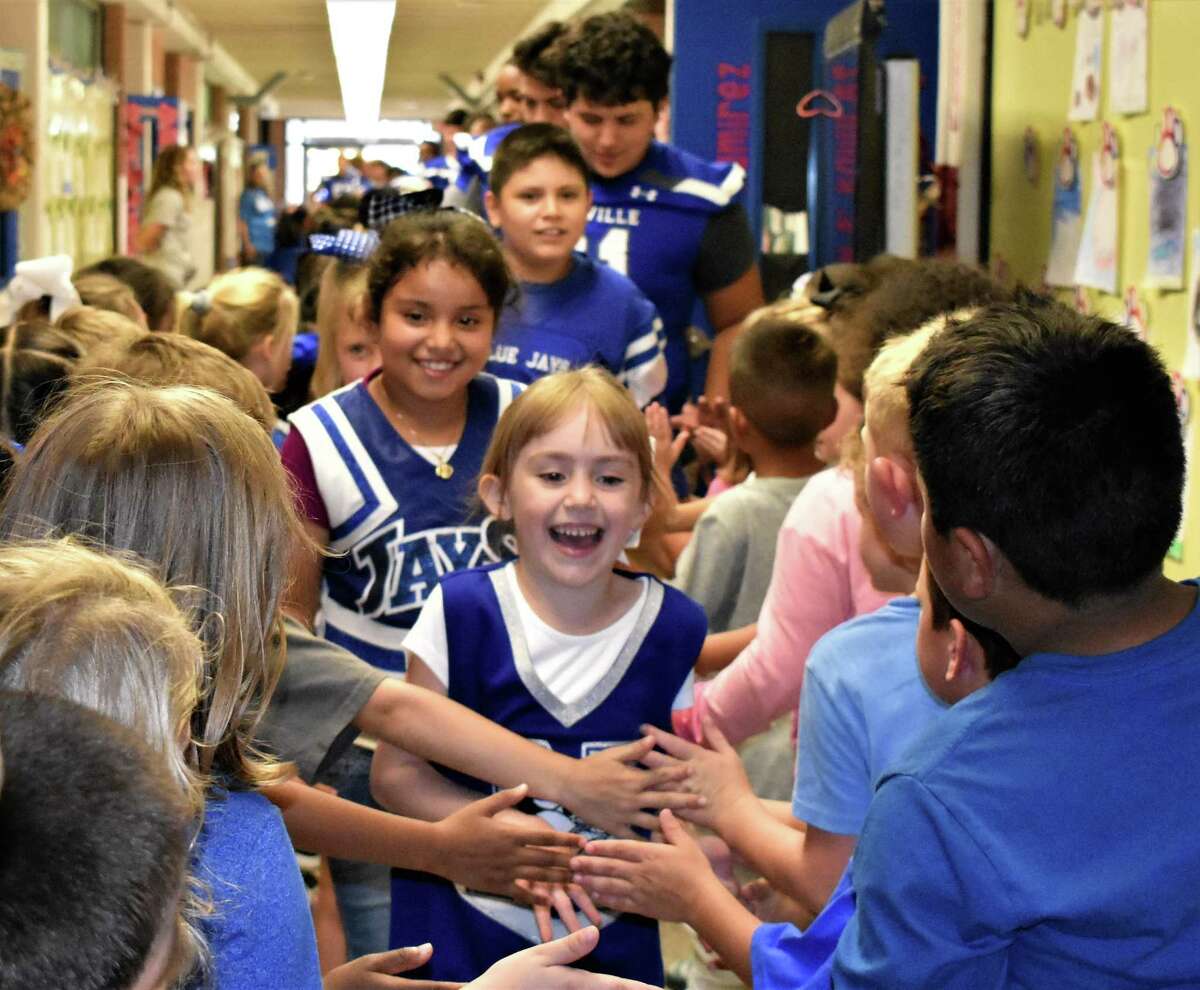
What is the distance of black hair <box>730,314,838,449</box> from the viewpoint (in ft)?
9.89

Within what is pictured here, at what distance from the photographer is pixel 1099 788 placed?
1.31 meters

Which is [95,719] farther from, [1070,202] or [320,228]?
[320,228]

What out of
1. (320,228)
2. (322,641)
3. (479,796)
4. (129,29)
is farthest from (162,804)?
(129,29)

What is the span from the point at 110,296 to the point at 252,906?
3163 millimetres

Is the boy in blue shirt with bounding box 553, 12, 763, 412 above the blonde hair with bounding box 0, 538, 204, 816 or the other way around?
above

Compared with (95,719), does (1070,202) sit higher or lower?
higher

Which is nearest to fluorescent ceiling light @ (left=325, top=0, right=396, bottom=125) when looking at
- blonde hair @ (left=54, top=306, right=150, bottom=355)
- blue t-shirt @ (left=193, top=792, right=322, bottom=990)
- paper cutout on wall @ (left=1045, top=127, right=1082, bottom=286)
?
paper cutout on wall @ (left=1045, top=127, right=1082, bottom=286)

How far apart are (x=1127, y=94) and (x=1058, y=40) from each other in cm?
70

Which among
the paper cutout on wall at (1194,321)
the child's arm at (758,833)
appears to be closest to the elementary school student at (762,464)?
the child's arm at (758,833)

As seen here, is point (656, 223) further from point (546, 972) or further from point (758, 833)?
point (546, 972)

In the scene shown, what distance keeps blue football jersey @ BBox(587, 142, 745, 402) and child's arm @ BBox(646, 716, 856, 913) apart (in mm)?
2246

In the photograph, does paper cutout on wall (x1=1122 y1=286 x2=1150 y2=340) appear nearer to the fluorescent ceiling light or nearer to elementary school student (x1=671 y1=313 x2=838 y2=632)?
elementary school student (x1=671 y1=313 x2=838 y2=632)

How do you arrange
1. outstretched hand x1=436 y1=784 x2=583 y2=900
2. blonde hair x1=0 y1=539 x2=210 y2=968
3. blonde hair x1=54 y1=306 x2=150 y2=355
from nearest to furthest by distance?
blonde hair x1=0 y1=539 x2=210 y2=968 < outstretched hand x1=436 y1=784 x2=583 y2=900 < blonde hair x1=54 y1=306 x2=150 y2=355

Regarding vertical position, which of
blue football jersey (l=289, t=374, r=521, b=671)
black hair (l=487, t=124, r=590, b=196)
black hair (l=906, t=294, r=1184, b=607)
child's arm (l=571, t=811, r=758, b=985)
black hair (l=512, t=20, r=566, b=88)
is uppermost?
black hair (l=512, t=20, r=566, b=88)
